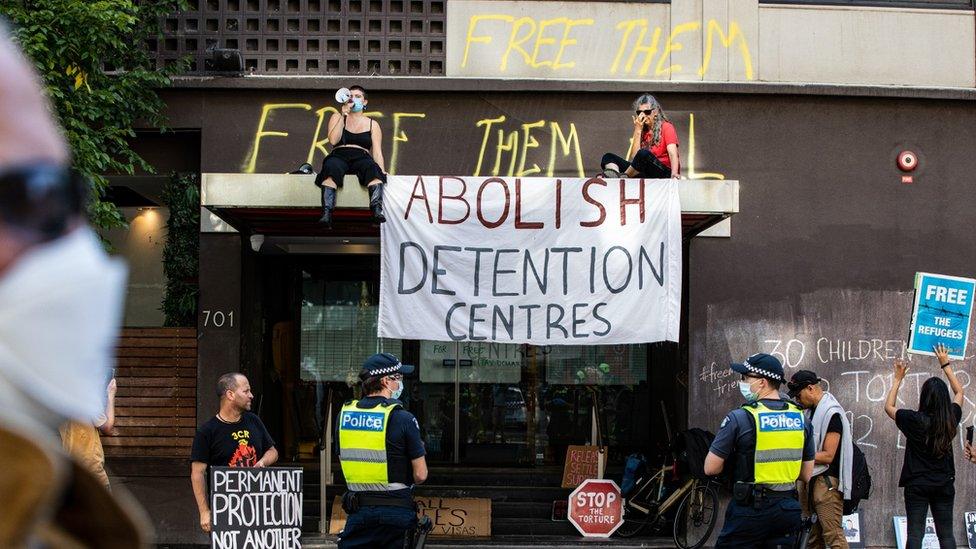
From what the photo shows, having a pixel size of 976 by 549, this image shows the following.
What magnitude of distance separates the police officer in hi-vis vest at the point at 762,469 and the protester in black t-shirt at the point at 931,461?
2072mm

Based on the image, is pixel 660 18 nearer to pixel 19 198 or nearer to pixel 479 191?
pixel 479 191

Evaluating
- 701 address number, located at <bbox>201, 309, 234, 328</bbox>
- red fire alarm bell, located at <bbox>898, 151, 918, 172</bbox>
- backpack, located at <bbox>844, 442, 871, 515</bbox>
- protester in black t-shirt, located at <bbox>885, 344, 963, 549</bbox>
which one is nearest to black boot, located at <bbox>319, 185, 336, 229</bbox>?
701 address number, located at <bbox>201, 309, 234, 328</bbox>

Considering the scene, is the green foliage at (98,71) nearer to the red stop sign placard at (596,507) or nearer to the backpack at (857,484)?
the red stop sign placard at (596,507)

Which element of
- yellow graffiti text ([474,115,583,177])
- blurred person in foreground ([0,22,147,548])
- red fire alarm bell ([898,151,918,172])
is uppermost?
yellow graffiti text ([474,115,583,177])

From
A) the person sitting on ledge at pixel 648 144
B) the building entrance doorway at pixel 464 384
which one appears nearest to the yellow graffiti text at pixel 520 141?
the person sitting on ledge at pixel 648 144

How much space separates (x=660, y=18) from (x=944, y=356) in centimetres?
449

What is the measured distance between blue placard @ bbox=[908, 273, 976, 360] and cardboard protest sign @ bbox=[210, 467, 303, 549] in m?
5.57

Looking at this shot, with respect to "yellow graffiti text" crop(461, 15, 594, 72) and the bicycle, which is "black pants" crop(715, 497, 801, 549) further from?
"yellow graffiti text" crop(461, 15, 594, 72)

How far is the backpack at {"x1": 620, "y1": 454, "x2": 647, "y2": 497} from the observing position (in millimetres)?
11812

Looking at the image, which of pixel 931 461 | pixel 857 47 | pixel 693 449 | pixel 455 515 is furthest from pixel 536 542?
pixel 857 47

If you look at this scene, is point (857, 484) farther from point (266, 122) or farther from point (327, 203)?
point (266, 122)

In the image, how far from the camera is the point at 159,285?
44.2ft

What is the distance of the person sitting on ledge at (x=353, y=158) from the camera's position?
9875 millimetres

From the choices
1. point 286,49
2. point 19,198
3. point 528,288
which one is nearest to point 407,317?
point 528,288
